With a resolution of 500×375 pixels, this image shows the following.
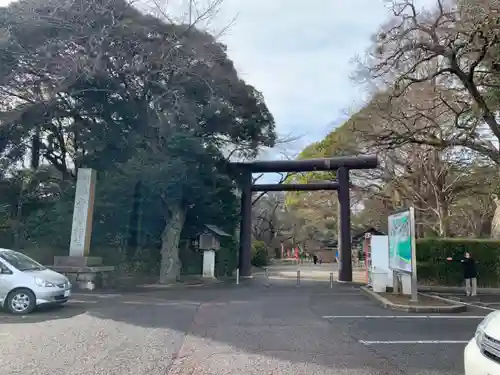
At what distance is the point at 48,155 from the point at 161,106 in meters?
7.06

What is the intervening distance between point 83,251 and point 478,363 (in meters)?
15.9

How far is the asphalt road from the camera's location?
5.80 m

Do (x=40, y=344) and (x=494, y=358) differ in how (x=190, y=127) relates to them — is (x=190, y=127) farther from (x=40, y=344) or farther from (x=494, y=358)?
(x=494, y=358)

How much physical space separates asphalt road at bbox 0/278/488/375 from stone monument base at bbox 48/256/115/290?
15.7ft

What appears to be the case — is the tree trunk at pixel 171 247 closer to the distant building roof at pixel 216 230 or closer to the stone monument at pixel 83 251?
the distant building roof at pixel 216 230

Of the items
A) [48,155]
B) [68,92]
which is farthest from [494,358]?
[48,155]

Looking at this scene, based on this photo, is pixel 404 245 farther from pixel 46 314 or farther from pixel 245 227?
pixel 245 227

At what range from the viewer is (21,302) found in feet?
33.7

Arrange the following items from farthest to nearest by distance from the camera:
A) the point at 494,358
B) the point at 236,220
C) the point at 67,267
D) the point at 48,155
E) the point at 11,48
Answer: the point at 236,220 → the point at 48,155 → the point at 11,48 → the point at 67,267 → the point at 494,358

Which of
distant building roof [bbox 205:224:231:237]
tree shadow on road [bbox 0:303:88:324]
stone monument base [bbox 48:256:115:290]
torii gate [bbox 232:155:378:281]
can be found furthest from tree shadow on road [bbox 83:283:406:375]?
torii gate [bbox 232:155:378:281]

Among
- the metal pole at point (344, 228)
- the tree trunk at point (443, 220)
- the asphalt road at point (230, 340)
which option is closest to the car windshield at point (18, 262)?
the asphalt road at point (230, 340)

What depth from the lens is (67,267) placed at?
16.8 metres

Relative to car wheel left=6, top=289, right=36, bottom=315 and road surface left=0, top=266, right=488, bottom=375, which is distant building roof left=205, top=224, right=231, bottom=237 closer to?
road surface left=0, top=266, right=488, bottom=375

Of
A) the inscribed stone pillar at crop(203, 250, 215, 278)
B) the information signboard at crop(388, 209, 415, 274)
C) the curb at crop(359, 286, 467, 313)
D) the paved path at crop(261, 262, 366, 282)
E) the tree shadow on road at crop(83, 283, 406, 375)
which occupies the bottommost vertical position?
the tree shadow on road at crop(83, 283, 406, 375)
